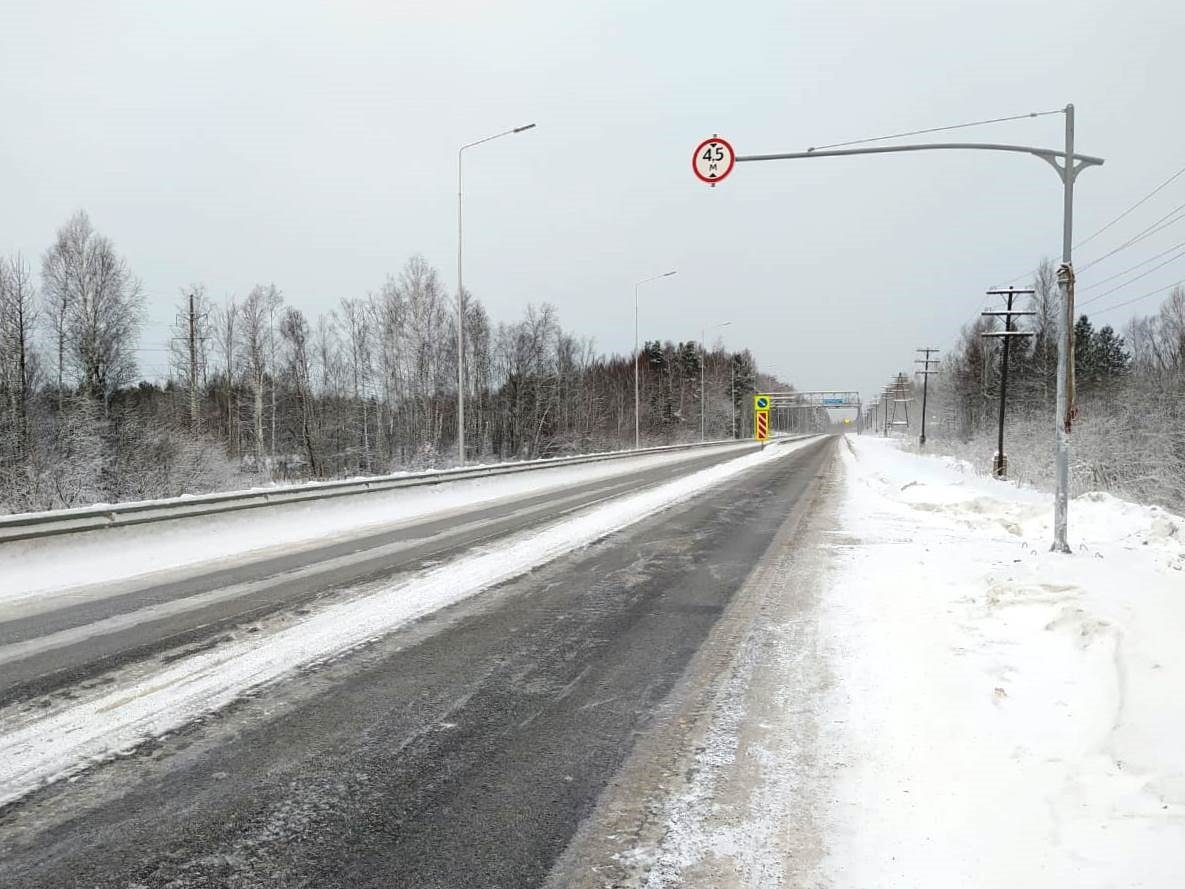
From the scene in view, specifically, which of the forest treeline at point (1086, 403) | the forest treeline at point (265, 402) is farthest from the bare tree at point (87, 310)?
the forest treeline at point (1086, 403)

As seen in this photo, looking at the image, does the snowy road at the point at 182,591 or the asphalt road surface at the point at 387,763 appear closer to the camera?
the asphalt road surface at the point at 387,763

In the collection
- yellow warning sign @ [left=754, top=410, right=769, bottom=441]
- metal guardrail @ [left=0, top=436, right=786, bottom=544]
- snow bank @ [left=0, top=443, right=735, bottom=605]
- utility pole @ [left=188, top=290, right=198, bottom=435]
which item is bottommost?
snow bank @ [left=0, top=443, right=735, bottom=605]

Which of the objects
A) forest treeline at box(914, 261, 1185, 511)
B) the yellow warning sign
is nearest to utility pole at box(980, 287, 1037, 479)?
forest treeline at box(914, 261, 1185, 511)

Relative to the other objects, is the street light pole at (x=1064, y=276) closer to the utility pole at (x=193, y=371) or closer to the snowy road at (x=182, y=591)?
the snowy road at (x=182, y=591)

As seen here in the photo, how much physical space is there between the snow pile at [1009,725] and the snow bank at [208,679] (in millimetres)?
3682

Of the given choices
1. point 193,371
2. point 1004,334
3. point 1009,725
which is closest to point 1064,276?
point 1009,725

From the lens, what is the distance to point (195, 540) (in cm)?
1079

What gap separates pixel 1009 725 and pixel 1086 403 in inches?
1682

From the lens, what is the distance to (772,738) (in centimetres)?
386

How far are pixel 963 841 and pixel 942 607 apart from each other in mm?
4144

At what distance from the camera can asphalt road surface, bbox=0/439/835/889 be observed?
8.73 ft

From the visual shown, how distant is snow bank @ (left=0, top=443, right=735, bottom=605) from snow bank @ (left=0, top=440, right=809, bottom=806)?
3696mm

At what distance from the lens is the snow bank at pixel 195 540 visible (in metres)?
8.36

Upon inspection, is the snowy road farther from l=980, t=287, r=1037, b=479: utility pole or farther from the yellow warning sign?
the yellow warning sign
